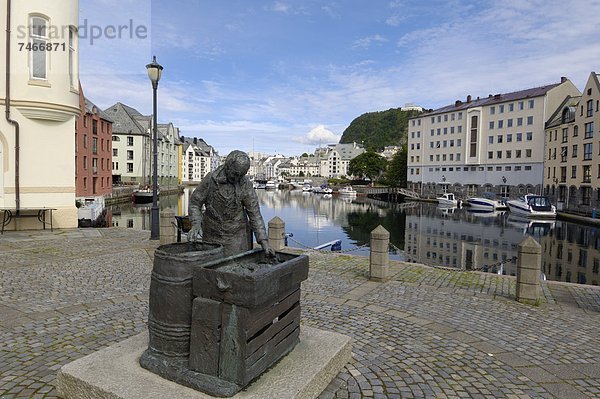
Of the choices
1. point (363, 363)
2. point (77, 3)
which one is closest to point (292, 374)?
point (363, 363)

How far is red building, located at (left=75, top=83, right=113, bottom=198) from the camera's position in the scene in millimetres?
40344

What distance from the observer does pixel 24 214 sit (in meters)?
17.1

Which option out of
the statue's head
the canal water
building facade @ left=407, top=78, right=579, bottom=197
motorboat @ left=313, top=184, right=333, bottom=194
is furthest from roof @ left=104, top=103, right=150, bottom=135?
the statue's head

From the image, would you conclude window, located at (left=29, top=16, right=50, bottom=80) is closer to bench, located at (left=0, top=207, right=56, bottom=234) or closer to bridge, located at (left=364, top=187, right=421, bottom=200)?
bench, located at (left=0, top=207, right=56, bottom=234)

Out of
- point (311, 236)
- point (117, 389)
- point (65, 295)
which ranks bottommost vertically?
point (311, 236)

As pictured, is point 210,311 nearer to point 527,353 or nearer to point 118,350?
point 118,350

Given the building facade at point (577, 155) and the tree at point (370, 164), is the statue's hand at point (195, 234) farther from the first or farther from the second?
the tree at point (370, 164)

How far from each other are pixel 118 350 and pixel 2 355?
2093 millimetres

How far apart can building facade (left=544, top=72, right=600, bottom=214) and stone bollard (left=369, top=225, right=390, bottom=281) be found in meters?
41.6

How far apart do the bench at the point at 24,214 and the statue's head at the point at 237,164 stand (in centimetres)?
1520

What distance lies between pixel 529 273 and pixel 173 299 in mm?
7843

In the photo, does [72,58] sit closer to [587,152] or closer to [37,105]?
[37,105]

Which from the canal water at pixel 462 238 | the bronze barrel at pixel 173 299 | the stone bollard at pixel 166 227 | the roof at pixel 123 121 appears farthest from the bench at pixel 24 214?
the roof at pixel 123 121

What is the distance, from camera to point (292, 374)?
12.9ft
